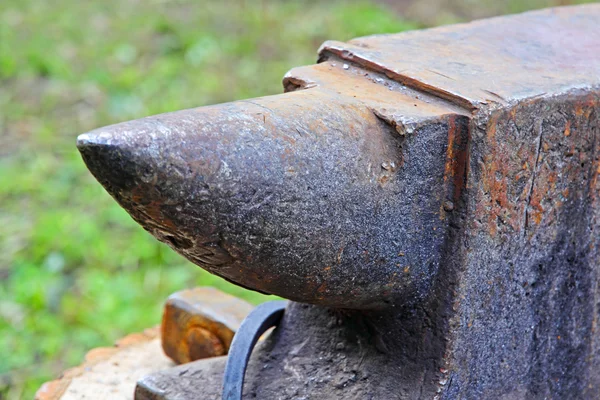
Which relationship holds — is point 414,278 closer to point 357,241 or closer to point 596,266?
point 357,241

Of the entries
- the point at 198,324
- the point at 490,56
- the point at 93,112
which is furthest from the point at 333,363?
the point at 93,112

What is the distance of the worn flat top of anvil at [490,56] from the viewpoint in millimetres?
1226

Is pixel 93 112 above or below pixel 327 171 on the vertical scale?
below

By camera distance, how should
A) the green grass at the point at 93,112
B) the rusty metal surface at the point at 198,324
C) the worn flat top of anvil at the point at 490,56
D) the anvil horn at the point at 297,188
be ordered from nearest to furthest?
the anvil horn at the point at 297,188 < the worn flat top of anvil at the point at 490,56 < the rusty metal surface at the point at 198,324 < the green grass at the point at 93,112

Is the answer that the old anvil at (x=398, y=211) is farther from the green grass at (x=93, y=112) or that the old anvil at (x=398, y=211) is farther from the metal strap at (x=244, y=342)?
the green grass at (x=93, y=112)

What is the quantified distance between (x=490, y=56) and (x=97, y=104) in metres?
2.56

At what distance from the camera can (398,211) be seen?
45.5 inches

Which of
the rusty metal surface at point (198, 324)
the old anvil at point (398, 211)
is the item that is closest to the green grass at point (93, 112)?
the rusty metal surface at point (198, 324)

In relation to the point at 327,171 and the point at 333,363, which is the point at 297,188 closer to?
the point at 327,171

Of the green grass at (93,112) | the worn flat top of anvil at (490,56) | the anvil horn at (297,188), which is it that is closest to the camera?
the anvil horn at (297,188)

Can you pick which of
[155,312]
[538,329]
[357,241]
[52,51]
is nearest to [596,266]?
[538,329]

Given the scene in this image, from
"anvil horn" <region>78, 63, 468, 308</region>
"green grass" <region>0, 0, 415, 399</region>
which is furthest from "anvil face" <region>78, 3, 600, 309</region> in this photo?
"green grass" <region>0, 0, 415, 399</region>

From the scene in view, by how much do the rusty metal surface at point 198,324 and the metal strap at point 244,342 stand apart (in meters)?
0.25

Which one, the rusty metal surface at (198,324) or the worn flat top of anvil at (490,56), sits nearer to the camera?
the worn flat top of anvil at (490,56)
